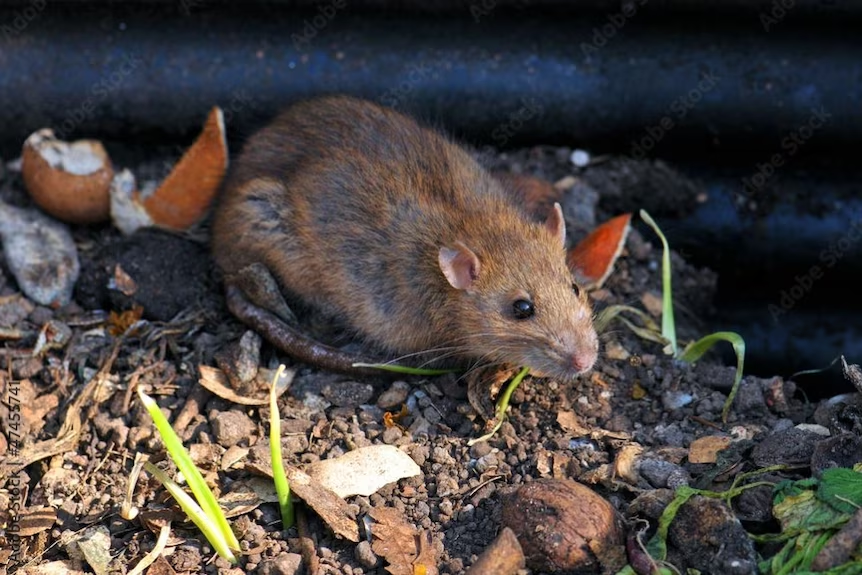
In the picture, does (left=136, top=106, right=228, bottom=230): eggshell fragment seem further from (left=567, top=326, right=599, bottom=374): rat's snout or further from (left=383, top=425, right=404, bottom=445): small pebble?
(left=567, top=326, right=599, bottom=374): rat's snout

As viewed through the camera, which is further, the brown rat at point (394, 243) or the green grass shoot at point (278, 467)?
the brown rat at point (394, 243)

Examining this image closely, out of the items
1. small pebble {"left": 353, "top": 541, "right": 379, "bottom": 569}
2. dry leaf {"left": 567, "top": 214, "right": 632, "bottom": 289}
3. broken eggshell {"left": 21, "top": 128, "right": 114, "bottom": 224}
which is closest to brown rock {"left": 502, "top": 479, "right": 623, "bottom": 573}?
small pebble {"left": 353, "top": 541, "right": 379, "bottom": 569}

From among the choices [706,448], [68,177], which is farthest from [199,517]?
[68,177]

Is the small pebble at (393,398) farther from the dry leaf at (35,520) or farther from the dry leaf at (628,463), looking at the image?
the dry leaf at (35,520)

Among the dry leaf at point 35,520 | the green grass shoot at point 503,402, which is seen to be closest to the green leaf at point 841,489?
the green grass shoot at point 503,402

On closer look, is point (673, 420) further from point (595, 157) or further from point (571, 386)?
point (595, 157)
